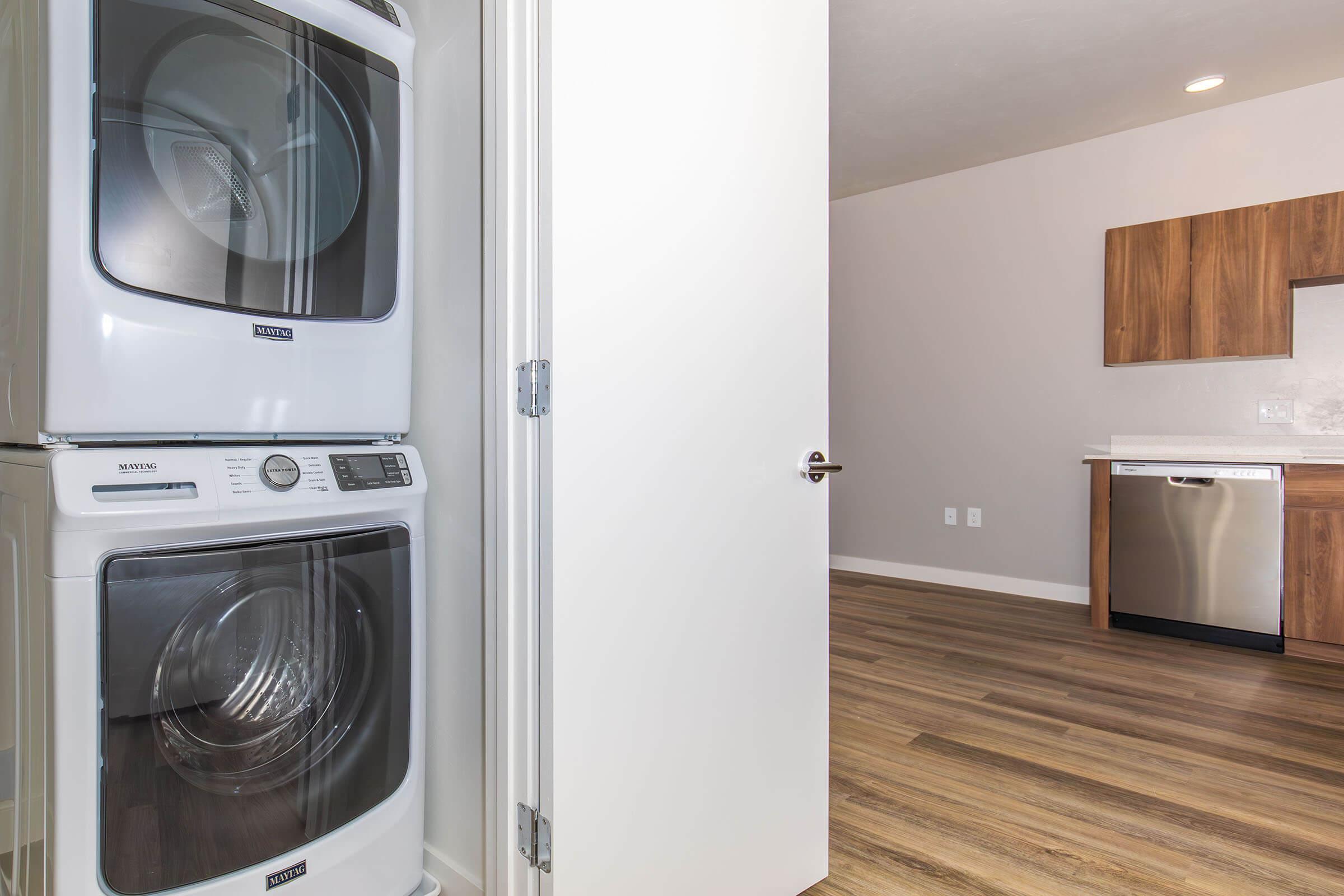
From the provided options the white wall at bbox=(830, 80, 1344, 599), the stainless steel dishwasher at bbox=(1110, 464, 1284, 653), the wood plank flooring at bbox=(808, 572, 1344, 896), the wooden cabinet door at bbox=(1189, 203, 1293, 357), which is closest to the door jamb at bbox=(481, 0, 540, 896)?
the wood plank flooring at bbox=(808, 572, 1344, 896)

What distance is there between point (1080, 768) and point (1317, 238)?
9.24 ft

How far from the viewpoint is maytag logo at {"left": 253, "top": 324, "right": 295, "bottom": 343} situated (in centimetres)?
117

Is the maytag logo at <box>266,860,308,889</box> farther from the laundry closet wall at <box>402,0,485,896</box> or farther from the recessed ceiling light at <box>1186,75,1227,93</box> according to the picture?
the recessed ceiling light at <box>1186,75,1227,93</box>

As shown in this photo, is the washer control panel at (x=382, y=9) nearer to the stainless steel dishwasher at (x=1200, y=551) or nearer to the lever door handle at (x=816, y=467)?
the lever door handle at (x=816, y=467)

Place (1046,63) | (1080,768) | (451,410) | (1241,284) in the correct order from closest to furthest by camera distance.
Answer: (451,410) < (1080,768) < (1046,63) < (1241,284)

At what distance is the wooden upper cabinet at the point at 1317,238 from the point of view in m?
3.33

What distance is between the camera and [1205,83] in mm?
3477

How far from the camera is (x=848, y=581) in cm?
478

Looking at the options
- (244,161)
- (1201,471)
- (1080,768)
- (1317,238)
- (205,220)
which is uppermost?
(1317,238)

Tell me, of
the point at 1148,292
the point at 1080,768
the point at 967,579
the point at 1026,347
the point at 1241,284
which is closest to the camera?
the point at 1080,768

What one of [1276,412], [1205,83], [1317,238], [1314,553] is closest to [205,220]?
[1314,553]

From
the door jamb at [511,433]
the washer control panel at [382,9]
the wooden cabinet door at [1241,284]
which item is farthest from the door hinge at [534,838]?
the wooden cabinet door at [1241,284]

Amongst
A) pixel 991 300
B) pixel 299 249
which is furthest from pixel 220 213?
pixel 991 300

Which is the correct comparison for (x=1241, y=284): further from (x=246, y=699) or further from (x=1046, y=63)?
(x=246, y=699)
